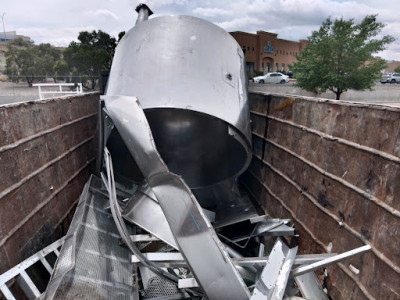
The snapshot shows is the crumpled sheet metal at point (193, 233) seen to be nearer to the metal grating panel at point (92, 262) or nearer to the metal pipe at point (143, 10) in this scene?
the metal grating panel at point (92, 262)

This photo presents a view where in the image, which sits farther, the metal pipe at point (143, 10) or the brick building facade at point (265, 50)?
the brick building facade at point (265, 50)

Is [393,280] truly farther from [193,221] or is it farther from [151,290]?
[151,290]

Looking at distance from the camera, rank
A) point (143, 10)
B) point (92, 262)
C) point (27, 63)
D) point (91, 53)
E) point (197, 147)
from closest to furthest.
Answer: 1. point (92, 262)
2. point (197, 147)
3. point (143, 10)
4. point (91, 53)
5. point (27, 63)

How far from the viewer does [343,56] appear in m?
17.7

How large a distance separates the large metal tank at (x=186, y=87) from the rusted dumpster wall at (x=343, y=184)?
68 centimetres

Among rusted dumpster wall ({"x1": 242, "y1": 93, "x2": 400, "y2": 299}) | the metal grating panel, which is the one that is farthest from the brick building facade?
the metal grating panel

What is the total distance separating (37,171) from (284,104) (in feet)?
10.7

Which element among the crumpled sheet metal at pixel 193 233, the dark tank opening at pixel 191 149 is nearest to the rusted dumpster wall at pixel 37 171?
the dark tank opening at pixel 191 149

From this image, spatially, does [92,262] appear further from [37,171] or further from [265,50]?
[265,50]

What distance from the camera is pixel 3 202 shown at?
8.84 feet

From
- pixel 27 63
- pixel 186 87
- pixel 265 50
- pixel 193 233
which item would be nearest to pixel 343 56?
pixel 186 87

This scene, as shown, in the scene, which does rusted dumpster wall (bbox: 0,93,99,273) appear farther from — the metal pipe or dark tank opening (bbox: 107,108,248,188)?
the metal pipe

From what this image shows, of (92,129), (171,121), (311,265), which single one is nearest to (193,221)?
(311,265)

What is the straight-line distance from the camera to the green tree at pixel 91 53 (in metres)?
25.9
